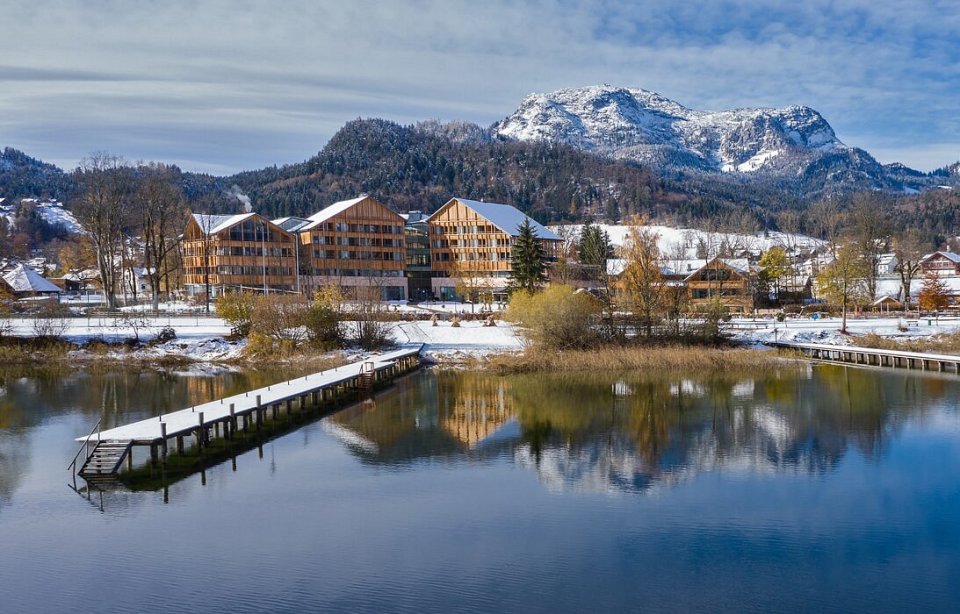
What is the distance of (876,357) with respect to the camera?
49.9 meters

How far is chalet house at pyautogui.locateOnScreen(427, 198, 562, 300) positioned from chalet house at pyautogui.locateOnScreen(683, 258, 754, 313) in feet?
62.4

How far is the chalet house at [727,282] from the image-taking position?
77.4m

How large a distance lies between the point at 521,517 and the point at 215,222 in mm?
79541

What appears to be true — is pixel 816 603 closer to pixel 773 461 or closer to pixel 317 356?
pixel 773 461

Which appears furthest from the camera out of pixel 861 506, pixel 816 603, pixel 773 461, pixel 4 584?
pixel 773 461

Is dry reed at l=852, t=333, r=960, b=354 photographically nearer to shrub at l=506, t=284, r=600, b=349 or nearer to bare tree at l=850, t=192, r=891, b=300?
bare tree at l=850, t=192, r=891, b=300

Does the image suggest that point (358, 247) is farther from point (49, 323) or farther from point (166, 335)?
point (49, 323)

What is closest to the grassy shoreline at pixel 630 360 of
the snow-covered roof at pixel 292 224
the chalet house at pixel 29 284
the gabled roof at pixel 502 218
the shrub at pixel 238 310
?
the shrub at pixel 238 310

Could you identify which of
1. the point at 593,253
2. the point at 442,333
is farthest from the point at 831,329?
the point at 442,333

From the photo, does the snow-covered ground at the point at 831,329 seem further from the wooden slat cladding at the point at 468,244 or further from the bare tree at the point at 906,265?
the wooden slat cladding at the point at 468,244

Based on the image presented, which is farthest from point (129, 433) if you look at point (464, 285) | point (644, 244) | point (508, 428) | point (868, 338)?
point (464, 285)

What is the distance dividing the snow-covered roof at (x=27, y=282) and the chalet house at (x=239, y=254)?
590 inches

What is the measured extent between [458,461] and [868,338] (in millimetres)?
40661

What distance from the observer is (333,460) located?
25.4m
